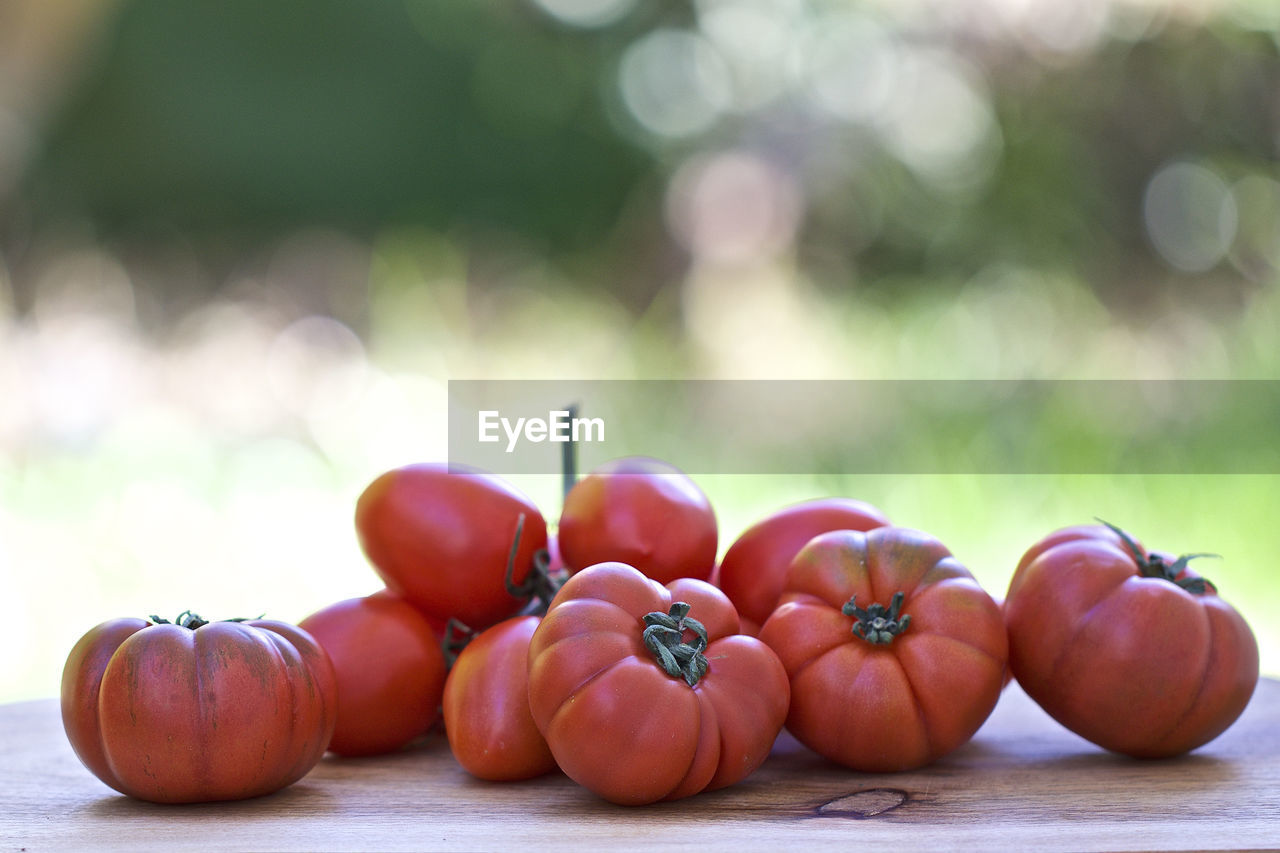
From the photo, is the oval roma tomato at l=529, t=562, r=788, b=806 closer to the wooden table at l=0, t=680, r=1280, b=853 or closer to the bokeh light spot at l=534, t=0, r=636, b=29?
the wooden table at l=0, t=680, r=1280, b=853

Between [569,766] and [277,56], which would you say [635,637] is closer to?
[569,766]

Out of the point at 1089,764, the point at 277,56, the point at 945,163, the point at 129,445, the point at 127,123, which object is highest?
the point at 277,56

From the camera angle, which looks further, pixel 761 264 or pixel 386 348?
pixel 761 264

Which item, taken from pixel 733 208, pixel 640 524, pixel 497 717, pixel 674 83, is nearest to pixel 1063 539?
pixel 640 524

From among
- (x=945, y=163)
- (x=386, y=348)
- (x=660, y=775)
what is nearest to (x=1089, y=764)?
(x=660, y=775)

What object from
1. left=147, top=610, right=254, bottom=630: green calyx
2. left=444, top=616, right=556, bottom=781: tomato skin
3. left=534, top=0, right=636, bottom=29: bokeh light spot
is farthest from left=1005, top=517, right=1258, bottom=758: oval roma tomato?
left=534, top=0, right=636, bottom=29: bokeh light spot

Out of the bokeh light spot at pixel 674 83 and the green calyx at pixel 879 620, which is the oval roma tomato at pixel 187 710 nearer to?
the green calyx at pixel 879 620

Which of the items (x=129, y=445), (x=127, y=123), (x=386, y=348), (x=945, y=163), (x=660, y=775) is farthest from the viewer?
(x=127, y=123)

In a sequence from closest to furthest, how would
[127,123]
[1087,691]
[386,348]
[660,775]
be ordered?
1. [660,775]
2. [1087,691]
3. [386,348]
4. [127,123]
